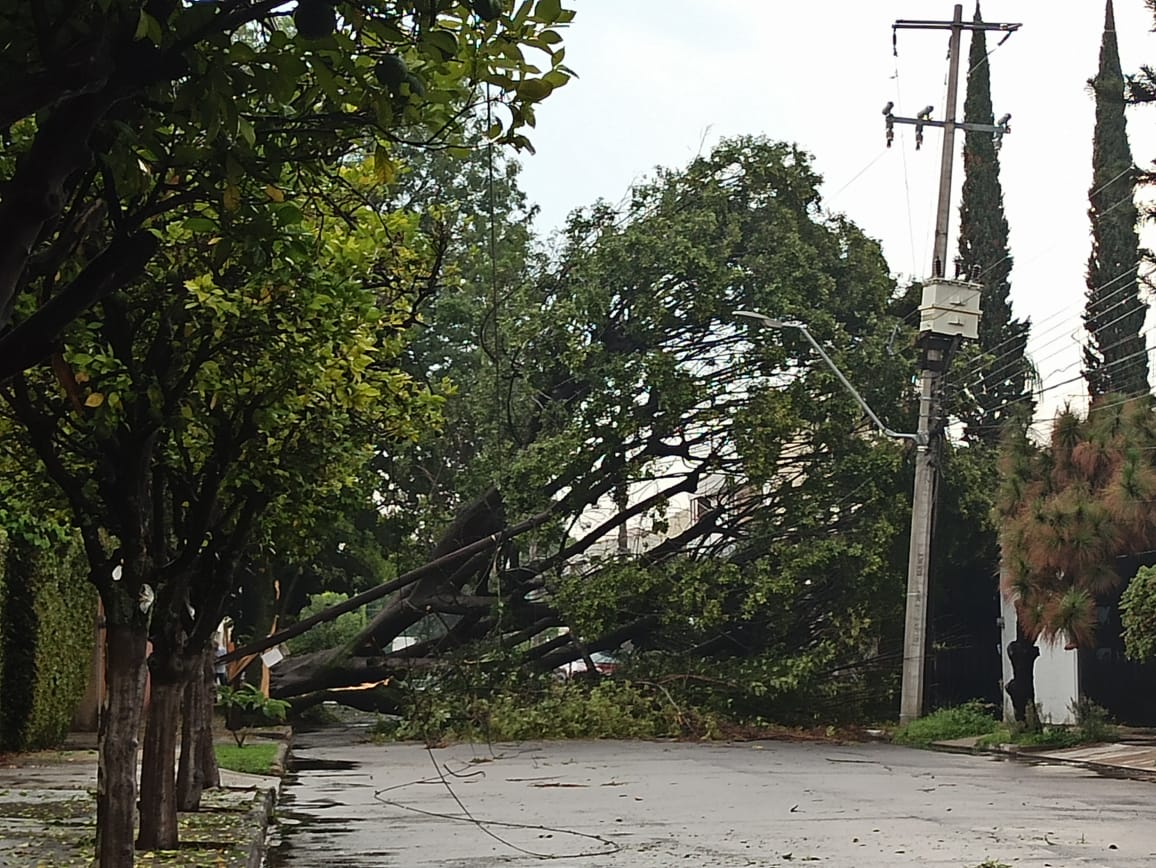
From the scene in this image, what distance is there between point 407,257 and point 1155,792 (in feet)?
A: 32.6

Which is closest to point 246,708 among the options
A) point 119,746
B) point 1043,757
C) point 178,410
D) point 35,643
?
point 35,643

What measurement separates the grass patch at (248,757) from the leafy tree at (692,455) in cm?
462

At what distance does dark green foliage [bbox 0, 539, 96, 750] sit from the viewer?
2023 cm

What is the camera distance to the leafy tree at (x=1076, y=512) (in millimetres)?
24344

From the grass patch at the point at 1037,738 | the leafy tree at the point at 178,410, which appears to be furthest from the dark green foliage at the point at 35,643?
the grass patch at the point at 1037,738

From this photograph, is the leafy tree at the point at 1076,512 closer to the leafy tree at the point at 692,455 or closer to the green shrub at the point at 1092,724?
the green shrub at the point at 1092,724

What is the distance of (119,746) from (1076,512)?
1877cm

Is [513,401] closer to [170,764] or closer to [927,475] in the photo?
[927,475]

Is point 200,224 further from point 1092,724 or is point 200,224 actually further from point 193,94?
point 1092,724

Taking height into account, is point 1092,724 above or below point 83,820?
above

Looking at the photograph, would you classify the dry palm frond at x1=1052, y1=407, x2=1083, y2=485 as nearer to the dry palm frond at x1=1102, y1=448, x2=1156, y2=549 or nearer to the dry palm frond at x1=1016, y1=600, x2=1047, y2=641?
the dry palm frond at x1=1102, y1=448, x2=1156, y2=549

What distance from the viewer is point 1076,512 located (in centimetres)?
2469

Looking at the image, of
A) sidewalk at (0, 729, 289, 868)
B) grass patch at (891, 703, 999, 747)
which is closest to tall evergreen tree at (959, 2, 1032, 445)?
grass patch at (891, 703, 999, 747)

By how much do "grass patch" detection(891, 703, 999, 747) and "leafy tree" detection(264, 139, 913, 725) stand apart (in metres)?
2.03
